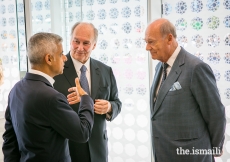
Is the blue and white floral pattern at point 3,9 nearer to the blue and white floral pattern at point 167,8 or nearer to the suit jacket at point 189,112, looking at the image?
the blue and white floral pattern at point 167,8

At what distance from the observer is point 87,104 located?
1783 mm

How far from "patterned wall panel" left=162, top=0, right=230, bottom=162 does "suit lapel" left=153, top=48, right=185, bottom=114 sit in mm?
743

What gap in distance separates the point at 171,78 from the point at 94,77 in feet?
2.32

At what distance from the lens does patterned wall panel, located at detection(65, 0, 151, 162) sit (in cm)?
309

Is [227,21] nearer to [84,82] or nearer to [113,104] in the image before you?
[113,104]

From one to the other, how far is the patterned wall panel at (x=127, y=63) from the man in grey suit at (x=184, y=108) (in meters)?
0.91

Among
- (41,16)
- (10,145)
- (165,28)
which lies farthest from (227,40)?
(41,16)

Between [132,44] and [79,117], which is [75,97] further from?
[132,44]

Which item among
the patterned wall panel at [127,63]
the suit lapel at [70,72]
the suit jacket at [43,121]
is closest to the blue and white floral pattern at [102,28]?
the patterned wall panel at [127,63]

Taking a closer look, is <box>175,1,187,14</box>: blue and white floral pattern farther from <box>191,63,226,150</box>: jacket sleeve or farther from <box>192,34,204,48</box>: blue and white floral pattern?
<box>191,63,226,150</box>: jacket sleeve

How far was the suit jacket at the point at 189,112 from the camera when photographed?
6.43 feet

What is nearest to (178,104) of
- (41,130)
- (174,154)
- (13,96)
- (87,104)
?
(174,154)

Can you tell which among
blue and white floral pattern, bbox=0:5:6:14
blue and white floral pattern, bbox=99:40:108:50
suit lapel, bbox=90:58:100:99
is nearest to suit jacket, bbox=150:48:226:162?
suit lapel, bbox=90:58:100:99

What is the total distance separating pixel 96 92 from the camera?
2.36 m
